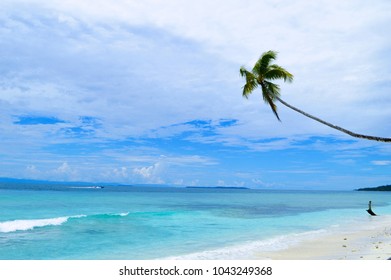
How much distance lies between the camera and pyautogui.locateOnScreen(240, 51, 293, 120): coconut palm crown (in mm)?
16250

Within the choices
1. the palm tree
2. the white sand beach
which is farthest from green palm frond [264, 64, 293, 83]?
the white sand beach

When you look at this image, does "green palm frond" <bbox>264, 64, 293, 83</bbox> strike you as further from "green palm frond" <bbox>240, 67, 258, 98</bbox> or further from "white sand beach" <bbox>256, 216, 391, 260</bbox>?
"white sand beach" <bbox>256, 216, 391, 260</bbox>

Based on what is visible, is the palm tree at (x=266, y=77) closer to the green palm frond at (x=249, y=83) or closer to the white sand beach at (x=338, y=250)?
the green palm frond at (x=249, y=83)

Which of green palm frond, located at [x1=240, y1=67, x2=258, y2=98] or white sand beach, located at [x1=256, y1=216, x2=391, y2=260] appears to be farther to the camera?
green palm frond, located at [x1=240, y1=67, x2=258, y2=98]

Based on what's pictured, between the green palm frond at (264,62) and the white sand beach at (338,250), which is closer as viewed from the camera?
the white sand beach at (338,250)

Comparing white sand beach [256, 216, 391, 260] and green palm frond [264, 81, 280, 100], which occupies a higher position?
green palm frond [264, 81, 280, 100]

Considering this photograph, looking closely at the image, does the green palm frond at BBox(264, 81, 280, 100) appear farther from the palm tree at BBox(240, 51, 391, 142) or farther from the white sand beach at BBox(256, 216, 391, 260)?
the white sand beach at BBox(256, 216, 391, 260)

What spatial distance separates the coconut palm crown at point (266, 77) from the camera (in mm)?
16250

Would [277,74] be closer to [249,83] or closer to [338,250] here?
[249,83]

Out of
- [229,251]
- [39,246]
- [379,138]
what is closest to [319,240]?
[229,251]

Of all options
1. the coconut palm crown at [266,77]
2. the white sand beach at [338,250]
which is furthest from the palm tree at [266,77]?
the white sand beach at [338,250]

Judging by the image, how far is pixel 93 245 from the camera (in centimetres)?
1988

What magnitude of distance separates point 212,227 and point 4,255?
14778 millimetres
